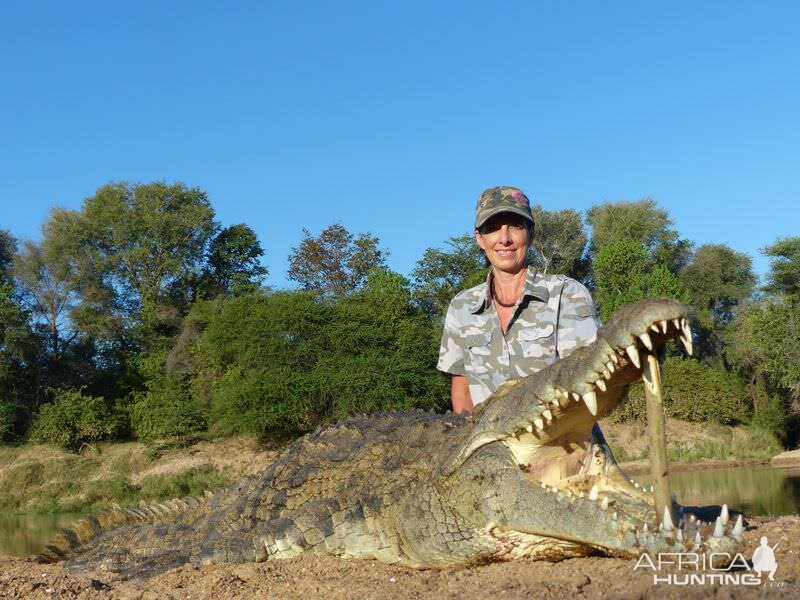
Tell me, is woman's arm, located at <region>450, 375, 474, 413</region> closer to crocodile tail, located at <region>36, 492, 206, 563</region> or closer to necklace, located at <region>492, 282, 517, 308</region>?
necklace, located at <region>492, 282, 517, 308</region>

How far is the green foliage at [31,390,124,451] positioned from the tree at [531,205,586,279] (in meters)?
23.7

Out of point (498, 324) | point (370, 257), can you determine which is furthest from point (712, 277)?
point (498, 324)

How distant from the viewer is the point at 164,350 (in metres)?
34.2

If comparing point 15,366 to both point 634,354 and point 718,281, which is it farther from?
point 718,281

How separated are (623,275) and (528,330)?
112 ft

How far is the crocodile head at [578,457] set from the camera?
3.09 m

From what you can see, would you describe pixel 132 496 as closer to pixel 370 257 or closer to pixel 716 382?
pixel 370 257

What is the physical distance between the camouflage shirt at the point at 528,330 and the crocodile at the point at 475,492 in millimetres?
577

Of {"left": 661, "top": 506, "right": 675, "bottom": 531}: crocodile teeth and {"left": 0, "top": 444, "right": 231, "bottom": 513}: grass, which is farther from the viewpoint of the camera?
{"left": 0, "top": 444, "right": 231, "bottom": 513}: grass

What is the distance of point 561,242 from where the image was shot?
145ft

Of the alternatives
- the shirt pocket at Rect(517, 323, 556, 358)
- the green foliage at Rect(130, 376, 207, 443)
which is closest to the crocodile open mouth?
the shirt pocket at Rect(517, 323, 556, 358)

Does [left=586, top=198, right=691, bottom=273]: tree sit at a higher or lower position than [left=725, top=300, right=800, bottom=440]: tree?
higher

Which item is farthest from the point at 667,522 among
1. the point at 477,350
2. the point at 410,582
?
the point at 477,350

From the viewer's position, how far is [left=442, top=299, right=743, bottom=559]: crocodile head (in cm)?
309
